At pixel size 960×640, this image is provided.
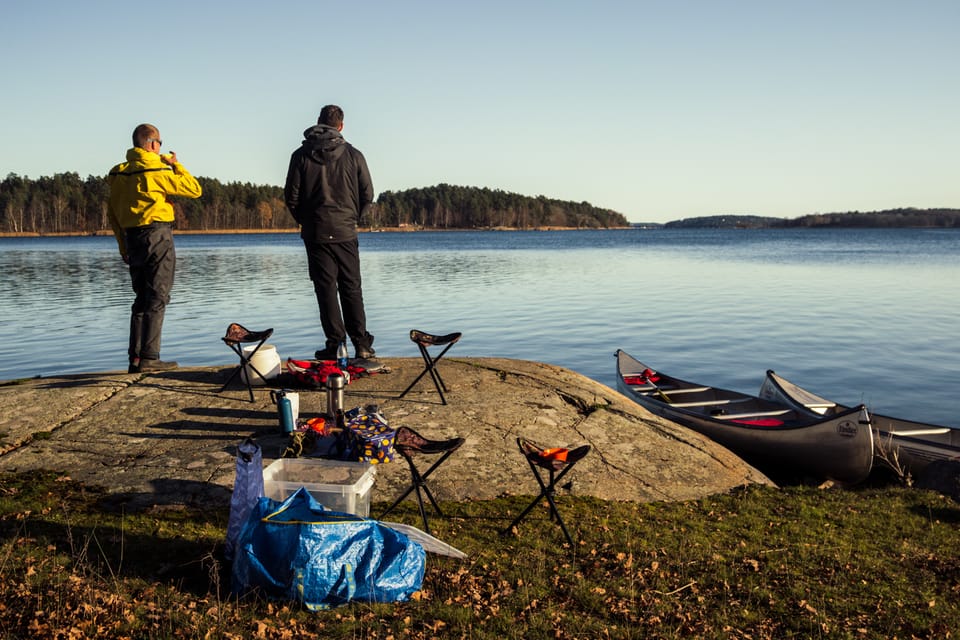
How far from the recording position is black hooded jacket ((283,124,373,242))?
9.02 m

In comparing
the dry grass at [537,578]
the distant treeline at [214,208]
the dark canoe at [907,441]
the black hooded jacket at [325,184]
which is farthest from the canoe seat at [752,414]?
the distant treeline at [214,208]

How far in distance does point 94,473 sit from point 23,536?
130cm

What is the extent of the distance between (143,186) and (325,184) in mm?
2368

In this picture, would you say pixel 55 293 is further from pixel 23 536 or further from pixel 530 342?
pixel 23 536

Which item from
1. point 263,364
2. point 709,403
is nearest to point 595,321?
point 709,403

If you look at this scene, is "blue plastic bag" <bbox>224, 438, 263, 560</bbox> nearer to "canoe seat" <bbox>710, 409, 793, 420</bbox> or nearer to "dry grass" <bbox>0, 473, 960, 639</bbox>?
"dry grass" <bbox>0, 473, 960, 639</bbox>

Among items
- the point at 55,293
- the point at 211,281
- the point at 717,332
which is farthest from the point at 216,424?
the point at 211,281

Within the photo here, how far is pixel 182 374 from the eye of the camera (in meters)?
9.75

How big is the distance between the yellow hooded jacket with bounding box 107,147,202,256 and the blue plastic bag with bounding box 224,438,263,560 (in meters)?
5.52

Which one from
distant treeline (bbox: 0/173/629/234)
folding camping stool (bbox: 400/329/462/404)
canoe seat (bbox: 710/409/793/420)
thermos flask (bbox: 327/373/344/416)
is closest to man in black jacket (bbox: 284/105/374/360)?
folding camping stool (bbox: 400/329/462/404)

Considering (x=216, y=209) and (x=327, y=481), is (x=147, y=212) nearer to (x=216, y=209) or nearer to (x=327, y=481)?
(x=327, y=481)

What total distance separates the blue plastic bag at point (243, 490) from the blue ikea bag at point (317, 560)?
0.21 metres

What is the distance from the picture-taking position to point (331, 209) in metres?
9.19

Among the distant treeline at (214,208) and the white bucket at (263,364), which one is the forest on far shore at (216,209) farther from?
the white bucket at (263,364)
